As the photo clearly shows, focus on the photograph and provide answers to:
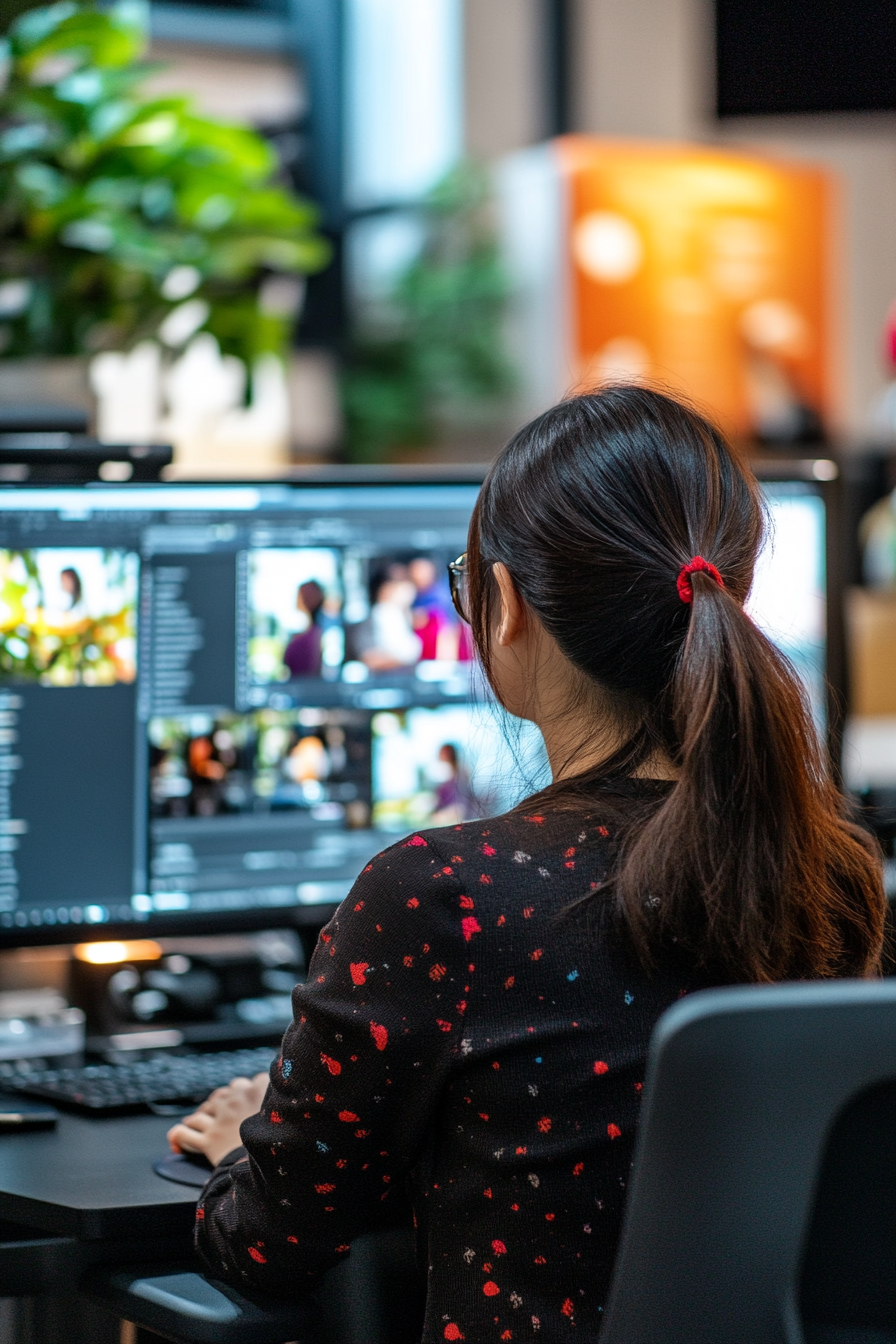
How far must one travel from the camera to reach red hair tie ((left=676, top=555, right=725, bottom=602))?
2.66 feet

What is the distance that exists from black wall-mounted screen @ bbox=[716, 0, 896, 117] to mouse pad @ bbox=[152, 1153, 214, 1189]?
167 centimetres

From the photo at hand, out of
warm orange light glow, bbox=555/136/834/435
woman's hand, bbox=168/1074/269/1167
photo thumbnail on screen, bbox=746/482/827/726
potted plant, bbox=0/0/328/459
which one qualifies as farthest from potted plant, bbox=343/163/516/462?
woman's hand, bbox=168/1074/269/1167

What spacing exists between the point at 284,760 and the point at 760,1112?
2.35ft

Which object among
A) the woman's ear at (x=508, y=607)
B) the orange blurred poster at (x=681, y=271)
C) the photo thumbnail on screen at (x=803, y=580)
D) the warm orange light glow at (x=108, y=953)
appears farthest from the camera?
the orange blurred poster at (x=681, y=271)

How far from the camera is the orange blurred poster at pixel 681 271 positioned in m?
4.42

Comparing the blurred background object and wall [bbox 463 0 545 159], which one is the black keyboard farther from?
wall [bbox 463 0 545 159]

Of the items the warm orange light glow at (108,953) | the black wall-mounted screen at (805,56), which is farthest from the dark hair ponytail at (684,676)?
the black wall-mounted screen at (805,56)

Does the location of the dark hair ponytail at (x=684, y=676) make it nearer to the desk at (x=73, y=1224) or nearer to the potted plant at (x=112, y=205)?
the desk at (x=73, y=1224)

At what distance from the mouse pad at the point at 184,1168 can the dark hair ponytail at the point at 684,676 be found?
1.08ft

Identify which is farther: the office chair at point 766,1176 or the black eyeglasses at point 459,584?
the black eyeglasses at point 459,584

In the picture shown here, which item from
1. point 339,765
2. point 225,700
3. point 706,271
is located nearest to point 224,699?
point 225,700

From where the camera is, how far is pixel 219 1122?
0.96m

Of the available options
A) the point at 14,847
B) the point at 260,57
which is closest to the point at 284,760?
the point at 14,847

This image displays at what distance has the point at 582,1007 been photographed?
2.53 feet
